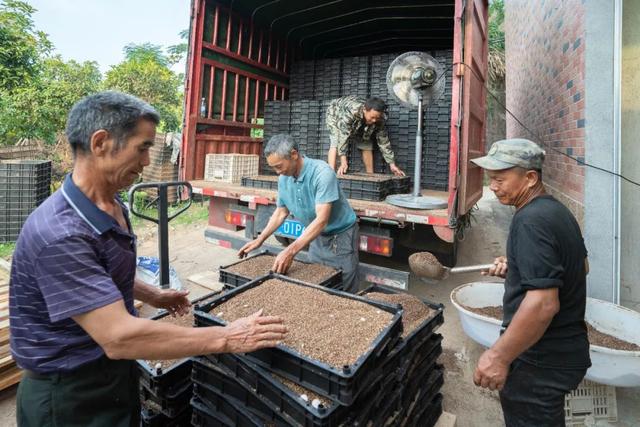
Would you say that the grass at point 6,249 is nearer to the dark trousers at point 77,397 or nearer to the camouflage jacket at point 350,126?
the camouflage jacket at point 350,126

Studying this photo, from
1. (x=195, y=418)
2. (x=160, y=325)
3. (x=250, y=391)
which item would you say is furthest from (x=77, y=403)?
(x=195, y=418)

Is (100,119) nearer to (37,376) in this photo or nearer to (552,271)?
(37,376)

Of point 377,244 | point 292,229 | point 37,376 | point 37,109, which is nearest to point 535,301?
point 37,376

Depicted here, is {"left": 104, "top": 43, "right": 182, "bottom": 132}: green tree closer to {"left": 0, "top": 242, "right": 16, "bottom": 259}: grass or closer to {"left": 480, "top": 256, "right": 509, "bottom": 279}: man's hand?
{"left": 0, "top": 242, "right": 16, "bottom": 259}: grass

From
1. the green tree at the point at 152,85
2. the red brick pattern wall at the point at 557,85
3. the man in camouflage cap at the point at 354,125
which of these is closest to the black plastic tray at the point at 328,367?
the red brick pattern wall at the point at 557,85

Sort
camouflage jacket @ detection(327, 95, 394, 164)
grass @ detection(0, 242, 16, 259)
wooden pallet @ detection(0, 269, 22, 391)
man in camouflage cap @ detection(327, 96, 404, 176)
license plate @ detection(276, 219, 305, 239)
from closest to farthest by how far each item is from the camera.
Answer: wooden pallet @ detection(0, 269, 22, 391)
license plate @ detection(276, 219, 305, 239)
man in camouflage cap @ detection(327, 96, 404, 176)
camouflage jacket @ detection(327, 95, 394, 164)
grass @ detection(0, 242, 16, 259)

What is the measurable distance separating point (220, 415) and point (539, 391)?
1.44 meters

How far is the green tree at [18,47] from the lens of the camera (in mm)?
9469

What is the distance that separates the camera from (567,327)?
66.0 inches

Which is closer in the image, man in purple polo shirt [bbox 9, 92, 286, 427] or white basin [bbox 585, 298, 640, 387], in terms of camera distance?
man in purple polo shirt [bbox 9, 92, 286, 427]

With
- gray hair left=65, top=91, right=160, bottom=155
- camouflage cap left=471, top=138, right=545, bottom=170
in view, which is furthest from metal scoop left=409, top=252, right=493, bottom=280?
gray hair left=65, top=91, right=160, bottom=155

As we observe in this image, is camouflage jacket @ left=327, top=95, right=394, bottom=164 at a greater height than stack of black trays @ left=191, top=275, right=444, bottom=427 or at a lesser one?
greater

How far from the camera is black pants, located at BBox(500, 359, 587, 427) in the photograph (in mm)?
1697

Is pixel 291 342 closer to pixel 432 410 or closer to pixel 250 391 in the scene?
pixel 250 391
